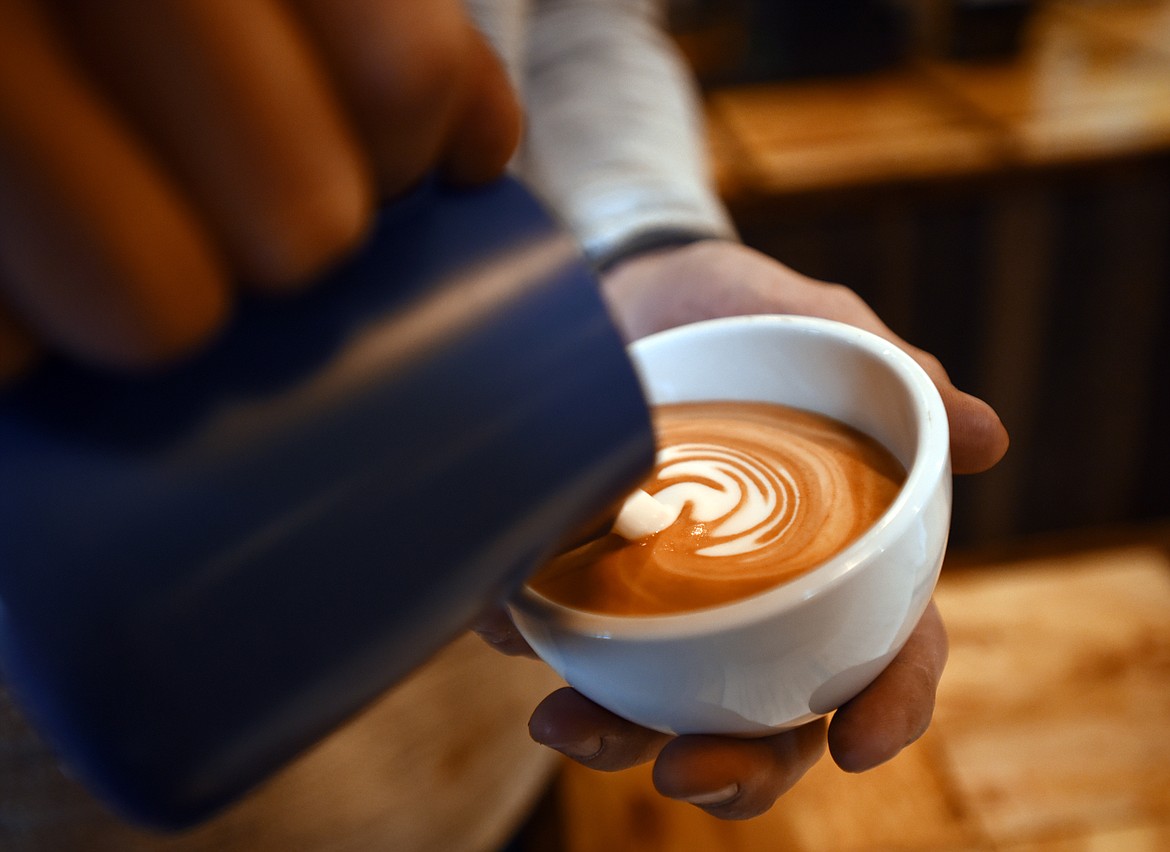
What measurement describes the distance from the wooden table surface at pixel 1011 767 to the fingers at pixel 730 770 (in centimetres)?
16

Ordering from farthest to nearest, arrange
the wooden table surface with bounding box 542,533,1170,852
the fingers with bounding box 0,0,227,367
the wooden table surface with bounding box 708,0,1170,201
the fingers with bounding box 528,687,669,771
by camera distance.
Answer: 1. the wooden table surface with bounding box 708,0,1170,201
2. the wooden table surface with bounding box 542,533,1170,852
3. the fingers with bounding box 528,687,669,771
4. the fingers with bounding box 0,0,227,367

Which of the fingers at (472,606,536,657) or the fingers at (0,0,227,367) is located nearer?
Result: the fingers at (0,0,227,367)

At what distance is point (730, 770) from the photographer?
457 millimetres

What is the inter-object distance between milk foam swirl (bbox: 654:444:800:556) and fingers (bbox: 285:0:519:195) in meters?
0.27

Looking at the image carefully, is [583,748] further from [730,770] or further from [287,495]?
[287,495]

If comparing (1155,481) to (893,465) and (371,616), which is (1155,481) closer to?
(893,465)

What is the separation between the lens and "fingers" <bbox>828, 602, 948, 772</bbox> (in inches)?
18.5

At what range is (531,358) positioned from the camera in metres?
0.31

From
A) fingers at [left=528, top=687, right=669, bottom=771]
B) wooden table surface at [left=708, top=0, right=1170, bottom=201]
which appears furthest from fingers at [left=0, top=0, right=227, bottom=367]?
wooden table surface at [left=708, top=0, right=1170, bottom=201]

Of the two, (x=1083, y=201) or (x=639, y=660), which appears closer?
(x=639, y=660)

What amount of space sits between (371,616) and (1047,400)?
1.42 m

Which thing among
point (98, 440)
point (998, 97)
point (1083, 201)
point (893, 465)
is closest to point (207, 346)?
point (98, 440)

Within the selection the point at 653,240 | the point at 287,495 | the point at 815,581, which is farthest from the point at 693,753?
the point at 653,240

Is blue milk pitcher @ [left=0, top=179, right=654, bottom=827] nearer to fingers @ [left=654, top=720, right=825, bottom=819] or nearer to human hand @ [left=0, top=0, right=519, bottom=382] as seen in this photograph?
human hand @ [left=0, top=0, right=519, bottom=382]
